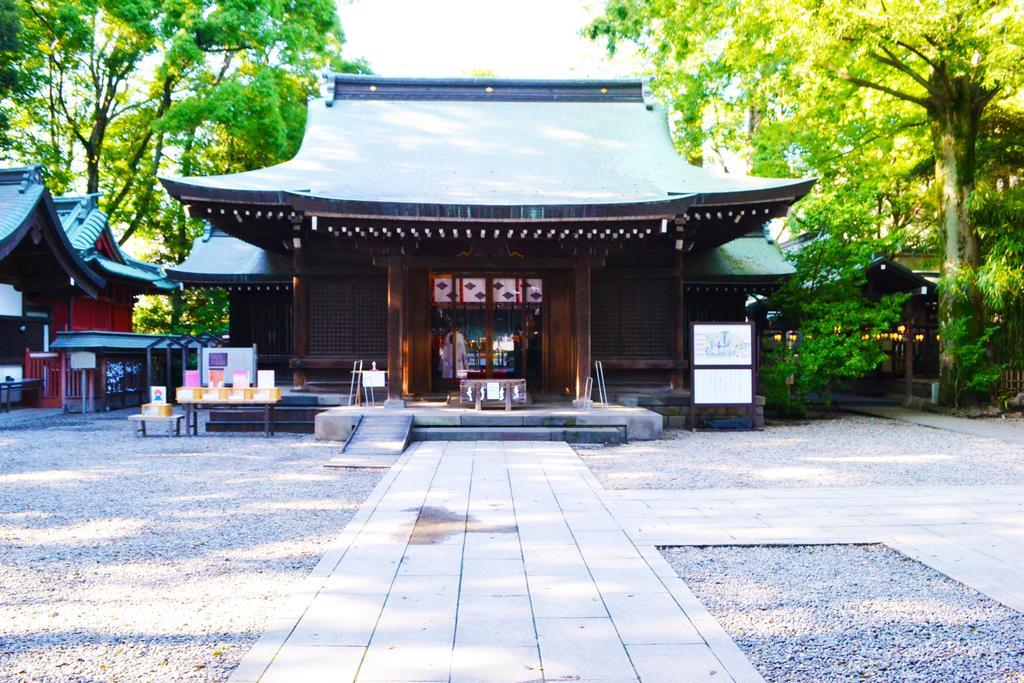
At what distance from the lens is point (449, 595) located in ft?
13.0

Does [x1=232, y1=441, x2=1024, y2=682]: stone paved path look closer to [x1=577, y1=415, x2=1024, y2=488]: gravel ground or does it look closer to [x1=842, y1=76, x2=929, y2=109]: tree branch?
[x1=577, y1=415, x2=1024, y2=488]: gravel ground

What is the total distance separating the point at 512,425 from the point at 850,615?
283 inches

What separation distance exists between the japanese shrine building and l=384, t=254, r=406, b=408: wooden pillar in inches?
1.3

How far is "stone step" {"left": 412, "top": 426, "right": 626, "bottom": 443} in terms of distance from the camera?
10570 mm

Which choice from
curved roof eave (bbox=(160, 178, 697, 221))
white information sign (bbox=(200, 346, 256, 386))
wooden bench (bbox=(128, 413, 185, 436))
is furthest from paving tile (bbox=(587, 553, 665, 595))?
white information sign (bbox=(200, 346, 256, 386))

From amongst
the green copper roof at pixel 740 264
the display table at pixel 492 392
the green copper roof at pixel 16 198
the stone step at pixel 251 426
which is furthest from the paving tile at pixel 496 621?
the green copper roof at pixel 16 198

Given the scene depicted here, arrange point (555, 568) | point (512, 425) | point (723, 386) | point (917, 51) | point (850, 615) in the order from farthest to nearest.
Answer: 1. point (917, 51)
2. point (723, 386)
3. point (512, 425)
4. point (555, 568)
5. point (850, 615)

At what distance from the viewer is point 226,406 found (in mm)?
11922

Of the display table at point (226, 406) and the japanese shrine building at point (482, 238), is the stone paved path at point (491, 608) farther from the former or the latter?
the japanese shrine building at point (482, 238)

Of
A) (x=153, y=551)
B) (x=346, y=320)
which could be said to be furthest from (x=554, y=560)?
(x=346, y=320)

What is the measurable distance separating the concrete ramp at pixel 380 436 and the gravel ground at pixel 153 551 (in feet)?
1.38

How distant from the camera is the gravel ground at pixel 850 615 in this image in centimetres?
319

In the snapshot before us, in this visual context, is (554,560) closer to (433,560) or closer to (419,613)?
(433,560)

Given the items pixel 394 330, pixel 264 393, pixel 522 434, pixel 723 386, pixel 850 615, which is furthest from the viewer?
pixel 723 386
